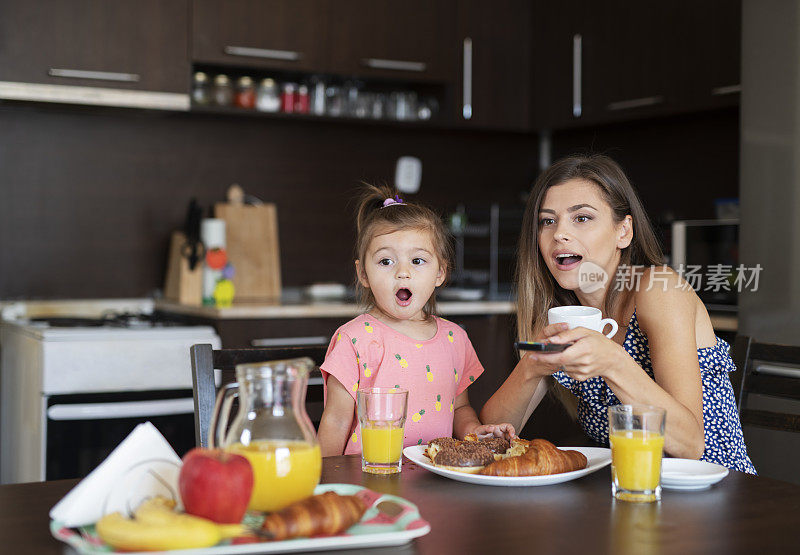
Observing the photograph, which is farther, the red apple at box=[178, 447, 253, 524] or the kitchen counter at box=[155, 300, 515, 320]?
the kitchen counter at box=[155, 300, 515, 320]

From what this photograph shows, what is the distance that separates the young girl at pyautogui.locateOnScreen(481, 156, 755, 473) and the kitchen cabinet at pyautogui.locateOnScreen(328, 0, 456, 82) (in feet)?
6.73

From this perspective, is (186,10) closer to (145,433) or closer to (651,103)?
(651,103)

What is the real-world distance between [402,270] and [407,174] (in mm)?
2305

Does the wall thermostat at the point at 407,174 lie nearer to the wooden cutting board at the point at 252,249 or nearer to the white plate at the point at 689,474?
the wooden cutting board at the point at 252,249

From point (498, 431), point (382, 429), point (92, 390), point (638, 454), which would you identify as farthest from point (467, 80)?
point (638, 454)

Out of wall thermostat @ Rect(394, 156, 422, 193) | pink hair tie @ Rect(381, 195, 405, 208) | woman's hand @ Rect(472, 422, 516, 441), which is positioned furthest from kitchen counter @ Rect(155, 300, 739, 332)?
woman's hand @ Rect(472, 422, 516, 441)

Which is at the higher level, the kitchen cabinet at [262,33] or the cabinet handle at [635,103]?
the kitchen cabinet at [262,33]

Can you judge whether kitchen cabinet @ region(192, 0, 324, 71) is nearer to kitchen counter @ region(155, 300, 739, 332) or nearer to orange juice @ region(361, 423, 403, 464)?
kitchen counter @ region(155, 300, 739, 332)

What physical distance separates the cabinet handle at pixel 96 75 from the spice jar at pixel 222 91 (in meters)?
0.33

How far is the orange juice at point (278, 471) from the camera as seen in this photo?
825 mm

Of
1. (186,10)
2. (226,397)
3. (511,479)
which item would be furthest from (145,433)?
(186,10)

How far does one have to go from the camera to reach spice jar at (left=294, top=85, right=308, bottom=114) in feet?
11.4

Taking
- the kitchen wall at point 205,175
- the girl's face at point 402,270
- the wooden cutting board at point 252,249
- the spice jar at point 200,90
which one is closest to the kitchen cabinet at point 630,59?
the kitchen wall at point 205,175

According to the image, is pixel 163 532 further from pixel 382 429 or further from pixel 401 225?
pixel 401 225
